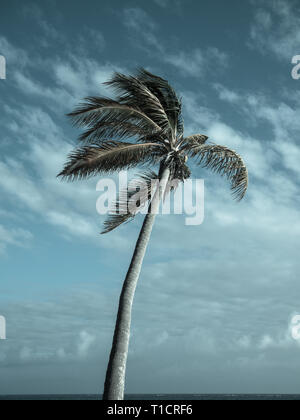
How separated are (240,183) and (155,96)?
443 cm

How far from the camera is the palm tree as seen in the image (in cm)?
1448

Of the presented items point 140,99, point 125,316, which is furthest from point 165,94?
point 125,316

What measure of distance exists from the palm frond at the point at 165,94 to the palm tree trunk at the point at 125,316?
244cm

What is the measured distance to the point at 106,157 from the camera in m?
14.5

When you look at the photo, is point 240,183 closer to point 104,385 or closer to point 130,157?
point 130,157

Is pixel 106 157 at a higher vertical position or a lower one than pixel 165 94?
lower

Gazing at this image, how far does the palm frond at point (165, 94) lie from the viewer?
16547mm

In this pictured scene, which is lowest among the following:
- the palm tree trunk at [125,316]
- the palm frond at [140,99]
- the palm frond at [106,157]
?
the palm tree trunk at [125,316]

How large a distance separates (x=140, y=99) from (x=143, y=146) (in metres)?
1.90

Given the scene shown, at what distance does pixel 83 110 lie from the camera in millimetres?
15203

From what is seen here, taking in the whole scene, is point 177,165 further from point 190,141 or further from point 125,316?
point 125,316

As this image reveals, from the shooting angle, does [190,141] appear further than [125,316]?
Yes

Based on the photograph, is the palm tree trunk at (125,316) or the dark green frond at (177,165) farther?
the dark green frond at (177,165)
